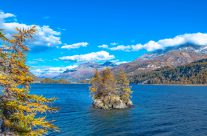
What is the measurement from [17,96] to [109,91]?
11173cm

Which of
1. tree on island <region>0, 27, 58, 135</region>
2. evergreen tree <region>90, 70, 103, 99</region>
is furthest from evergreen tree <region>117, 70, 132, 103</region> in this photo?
tree on island <region>0, 27, 58, 135</region>

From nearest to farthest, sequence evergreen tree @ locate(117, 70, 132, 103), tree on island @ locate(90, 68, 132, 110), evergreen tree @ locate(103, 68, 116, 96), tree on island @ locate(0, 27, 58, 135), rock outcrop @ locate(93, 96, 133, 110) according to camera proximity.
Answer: tree on island @ locate(0, 27, 58, 135) < rock outcrop @ locate(93, 96, 133, 110) < tree on island @ locate(90, 68, 132, 110) < evergreen tree @ locate(103, 68, 116, 96) < evergreen tree @ locate(117, 70, 132, 103)

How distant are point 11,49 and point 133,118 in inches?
3262

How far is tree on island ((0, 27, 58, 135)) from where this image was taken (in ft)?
79.3

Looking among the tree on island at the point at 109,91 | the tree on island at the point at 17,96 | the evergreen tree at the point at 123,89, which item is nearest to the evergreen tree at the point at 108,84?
the tree on island at the point at 109,91

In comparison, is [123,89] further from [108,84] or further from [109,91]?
[108,84]

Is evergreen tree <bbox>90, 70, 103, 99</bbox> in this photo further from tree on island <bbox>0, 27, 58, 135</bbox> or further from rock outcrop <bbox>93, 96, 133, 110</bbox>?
tree on island <bbox>0, 27, 58, 135</bbox>

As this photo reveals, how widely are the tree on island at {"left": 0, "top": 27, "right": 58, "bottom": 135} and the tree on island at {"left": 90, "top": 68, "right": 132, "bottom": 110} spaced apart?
350 feet

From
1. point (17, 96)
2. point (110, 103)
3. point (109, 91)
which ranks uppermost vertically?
point (17, 96)

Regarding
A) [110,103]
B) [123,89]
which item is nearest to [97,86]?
[110,103]

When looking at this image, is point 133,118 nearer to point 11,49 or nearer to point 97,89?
point 97,89

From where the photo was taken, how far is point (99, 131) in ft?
272

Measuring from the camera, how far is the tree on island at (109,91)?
13388cm

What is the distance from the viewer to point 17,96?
2492 centimetres
